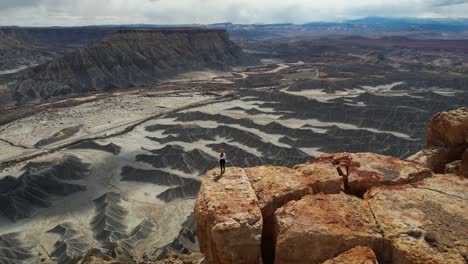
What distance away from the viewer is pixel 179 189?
123ft

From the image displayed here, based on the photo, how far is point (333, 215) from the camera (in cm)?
1080

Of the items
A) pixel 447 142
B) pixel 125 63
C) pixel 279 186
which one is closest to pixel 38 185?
pixel 279 186

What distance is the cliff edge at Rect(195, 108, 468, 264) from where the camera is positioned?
9859 millimetres

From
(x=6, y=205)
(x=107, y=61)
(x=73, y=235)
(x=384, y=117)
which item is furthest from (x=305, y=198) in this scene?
(x=107, y=61)

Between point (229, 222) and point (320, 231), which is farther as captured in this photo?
point (229, 222)

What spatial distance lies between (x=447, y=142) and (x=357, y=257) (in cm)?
1034

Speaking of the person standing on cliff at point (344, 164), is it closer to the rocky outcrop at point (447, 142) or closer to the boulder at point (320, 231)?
the boulder at point (320, 231)

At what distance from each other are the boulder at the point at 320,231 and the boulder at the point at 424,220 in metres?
0.41

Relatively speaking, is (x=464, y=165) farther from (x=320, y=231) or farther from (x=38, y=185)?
(x=38, y=185)

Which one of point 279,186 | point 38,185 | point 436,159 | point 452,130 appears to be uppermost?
point 452,130

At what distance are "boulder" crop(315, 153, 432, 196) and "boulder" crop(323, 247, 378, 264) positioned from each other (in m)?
4.09

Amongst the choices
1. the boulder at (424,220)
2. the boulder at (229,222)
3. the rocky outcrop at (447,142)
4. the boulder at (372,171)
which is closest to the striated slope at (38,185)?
the boulder at (229,222)

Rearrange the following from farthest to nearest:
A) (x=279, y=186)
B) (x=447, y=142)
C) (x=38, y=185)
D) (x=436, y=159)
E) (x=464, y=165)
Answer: (x=38, y=185) → (x=447, y=142) → (x=436, y=159) → (x=464, y=165) → (x=279, y=186)

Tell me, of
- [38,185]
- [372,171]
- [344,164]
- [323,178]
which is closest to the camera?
[323,178]
